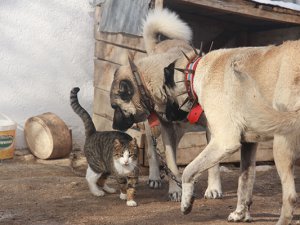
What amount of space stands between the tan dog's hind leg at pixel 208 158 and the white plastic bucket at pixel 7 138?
13.1ft

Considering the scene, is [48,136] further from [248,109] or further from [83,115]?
[248,109]

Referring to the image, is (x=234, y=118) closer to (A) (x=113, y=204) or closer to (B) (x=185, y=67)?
→ (B) (x=185, y=67)

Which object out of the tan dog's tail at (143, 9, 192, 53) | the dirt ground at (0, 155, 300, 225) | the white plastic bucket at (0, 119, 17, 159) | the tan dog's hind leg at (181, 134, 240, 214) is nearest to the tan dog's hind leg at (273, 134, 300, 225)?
the tan dog's hind leg at (181, 134, 240, 214)

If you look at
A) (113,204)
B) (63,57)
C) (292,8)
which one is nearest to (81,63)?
(63,57)

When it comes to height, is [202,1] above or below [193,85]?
above

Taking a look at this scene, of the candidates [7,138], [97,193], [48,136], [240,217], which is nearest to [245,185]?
[240,217]

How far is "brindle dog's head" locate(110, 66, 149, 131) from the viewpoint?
19.6 feet

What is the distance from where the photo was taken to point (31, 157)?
28.8ft

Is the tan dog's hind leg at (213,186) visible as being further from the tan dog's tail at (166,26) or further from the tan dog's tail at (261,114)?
the tan dog's tail at (261,114)

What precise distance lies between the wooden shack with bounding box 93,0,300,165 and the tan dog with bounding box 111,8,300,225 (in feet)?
8.43

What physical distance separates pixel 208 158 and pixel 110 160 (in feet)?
4.62

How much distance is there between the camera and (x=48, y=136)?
857 centimetres

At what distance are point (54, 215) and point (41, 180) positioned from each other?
5.25ft

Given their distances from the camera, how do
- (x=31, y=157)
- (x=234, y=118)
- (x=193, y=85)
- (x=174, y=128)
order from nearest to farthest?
(x=234, y=118) → (x=193, y=85) → (x=174, y=128) → (x=31, y=157)
